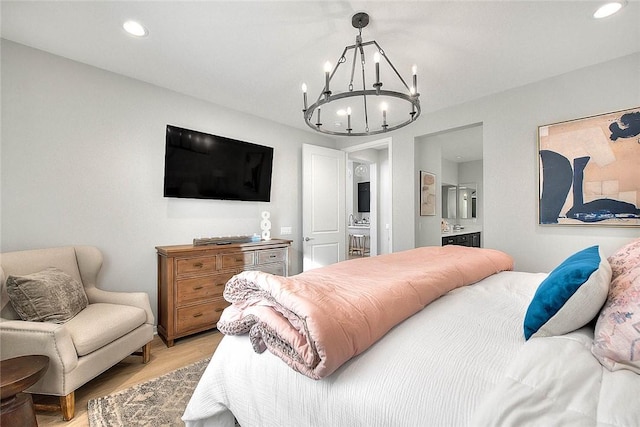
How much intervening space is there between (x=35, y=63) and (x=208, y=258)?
214cm

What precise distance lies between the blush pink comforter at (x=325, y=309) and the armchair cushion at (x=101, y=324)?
48.3 inches

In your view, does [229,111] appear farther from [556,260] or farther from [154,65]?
[556,260]

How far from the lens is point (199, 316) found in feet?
9.11

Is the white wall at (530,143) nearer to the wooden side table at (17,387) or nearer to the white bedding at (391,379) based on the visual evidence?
the white bedding at (391,379)

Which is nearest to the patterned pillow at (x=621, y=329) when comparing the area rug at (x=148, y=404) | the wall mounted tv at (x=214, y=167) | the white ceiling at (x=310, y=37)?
the white ceiling at (x=310, y=37)

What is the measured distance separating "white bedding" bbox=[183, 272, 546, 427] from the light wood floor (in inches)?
45.1

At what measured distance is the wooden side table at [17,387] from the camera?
1330 millimetres

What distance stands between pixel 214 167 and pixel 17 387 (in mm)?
2362

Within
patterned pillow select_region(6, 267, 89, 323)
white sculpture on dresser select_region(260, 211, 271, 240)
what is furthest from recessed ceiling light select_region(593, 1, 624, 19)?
patterned pillow select_region(6, 267, 89, 323)

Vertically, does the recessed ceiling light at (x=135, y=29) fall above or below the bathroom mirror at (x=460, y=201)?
above

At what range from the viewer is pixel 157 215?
2.93 meters

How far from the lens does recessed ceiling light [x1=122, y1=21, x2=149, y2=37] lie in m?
1.96

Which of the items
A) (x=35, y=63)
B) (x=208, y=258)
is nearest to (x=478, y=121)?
(x=208, y=258)

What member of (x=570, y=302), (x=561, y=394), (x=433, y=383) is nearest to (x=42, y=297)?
(x=433, y=383)
